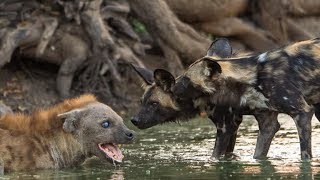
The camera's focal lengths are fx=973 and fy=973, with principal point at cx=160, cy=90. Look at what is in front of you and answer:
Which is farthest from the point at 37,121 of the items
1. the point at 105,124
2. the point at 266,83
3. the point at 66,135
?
the point at 266,83

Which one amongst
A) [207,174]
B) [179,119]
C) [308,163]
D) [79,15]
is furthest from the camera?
[79,15]

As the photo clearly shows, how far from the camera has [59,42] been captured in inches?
781

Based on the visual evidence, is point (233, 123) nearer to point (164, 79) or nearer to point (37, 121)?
point (164, 79)

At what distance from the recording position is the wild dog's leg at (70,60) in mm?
19531

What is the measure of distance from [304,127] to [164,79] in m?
2.01

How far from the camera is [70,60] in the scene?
19.6 metres

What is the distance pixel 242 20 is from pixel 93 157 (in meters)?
11.9

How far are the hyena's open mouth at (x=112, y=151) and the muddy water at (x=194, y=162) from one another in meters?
0.11

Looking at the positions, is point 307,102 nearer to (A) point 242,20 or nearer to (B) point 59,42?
(B) point 59,42

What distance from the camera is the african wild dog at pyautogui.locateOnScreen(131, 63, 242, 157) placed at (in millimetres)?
12727

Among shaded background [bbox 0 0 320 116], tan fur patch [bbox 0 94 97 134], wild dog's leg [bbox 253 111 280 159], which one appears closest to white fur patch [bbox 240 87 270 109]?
wild dog's leg [bbox 253 111 280 159]

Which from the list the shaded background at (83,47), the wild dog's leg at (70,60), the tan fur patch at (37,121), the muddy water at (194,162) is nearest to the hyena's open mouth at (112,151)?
the muddy water at (194,162)

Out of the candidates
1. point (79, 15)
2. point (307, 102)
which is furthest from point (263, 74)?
point (79, 15)

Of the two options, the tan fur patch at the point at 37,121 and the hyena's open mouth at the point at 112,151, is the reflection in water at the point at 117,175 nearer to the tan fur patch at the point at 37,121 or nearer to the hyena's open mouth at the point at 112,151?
the hyena's open mouth at the point at 112,151
